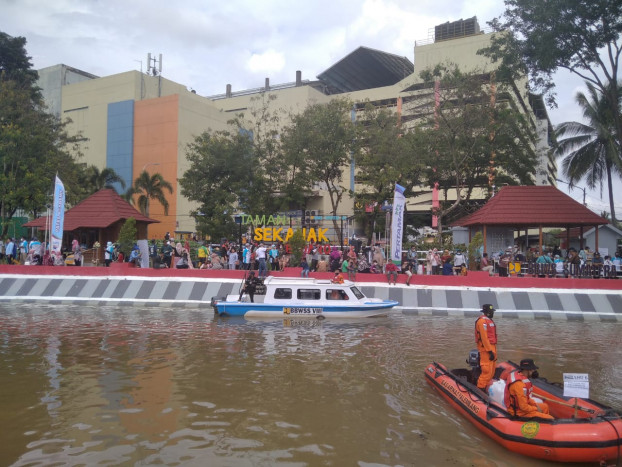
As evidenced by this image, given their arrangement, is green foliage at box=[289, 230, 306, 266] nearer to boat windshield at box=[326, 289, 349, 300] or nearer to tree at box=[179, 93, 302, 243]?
boat windshield at box=[326, 289, 349, 300]

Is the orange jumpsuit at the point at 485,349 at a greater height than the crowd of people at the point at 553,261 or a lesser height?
lesser

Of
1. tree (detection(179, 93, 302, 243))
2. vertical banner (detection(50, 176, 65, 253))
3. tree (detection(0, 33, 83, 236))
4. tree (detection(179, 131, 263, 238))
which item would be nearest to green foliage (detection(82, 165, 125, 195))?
tree (detection(0, 33, 83, 236))

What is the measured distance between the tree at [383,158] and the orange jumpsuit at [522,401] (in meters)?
22.9

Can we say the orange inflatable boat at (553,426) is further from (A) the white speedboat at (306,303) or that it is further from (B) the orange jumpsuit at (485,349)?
(A) the white speedboat at (306,303)

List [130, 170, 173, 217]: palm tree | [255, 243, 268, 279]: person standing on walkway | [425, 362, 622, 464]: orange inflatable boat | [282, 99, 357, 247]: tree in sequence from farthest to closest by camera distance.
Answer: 1. [130, 170, 173, 217]: palm tree
2. [282, 99, 357, 247]: tree
3. [255, 243, 268, 279]: person standing on walkway
4. [425, 362, 622, 464]: orange inflatable boat

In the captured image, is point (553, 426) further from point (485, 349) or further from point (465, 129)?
point (465, 129)

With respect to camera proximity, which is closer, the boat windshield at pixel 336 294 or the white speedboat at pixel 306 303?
the white speedboat at pixel 306 303

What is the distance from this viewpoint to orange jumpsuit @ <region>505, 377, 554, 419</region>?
7.33m

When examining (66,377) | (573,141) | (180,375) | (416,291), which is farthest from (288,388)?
(573,141)

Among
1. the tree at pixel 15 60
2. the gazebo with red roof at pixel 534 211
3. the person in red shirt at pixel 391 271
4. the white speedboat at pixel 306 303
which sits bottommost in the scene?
the white speedboat at pixel 306 303

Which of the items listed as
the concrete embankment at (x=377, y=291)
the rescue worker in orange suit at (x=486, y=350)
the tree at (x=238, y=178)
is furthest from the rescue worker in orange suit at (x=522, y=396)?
the tree at (x=238, y=178)

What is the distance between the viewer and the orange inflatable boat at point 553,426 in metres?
6.62

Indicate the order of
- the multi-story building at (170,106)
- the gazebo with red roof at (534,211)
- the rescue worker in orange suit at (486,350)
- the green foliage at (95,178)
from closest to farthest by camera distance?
the rescue worker in orange suit at (486,350) < the gazebo with red roof at (534,211) < the green foliage at (95,178) < the multi-story building at (170,106)

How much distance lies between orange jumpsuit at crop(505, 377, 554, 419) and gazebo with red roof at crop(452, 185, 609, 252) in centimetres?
1963
